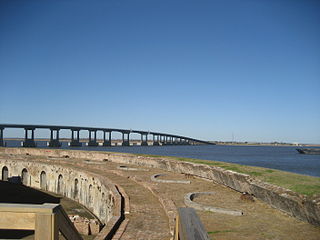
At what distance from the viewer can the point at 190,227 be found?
2.79m

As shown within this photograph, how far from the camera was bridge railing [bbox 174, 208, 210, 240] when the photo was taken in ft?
8.46

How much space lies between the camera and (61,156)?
3294cm

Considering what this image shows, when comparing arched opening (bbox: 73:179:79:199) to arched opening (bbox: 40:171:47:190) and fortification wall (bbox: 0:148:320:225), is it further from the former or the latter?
fortification wall (bbox: 0:148:320:225)

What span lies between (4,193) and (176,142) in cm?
16813

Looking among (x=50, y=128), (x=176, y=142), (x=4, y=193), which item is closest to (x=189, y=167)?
(x=4, y=193)

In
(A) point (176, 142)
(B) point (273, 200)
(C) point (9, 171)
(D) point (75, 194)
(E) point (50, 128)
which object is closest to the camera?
(B) point (273, 200)

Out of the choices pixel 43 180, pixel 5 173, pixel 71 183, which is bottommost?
pixel 43 180

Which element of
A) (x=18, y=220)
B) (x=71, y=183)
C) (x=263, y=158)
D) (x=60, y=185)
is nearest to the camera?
(x=18, y=220)

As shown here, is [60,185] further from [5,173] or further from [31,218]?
[31,218]

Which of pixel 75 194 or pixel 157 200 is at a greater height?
pixel 157 200

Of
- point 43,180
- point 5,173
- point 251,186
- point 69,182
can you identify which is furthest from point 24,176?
point 251,186

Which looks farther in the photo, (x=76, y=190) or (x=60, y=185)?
(x=60, y=185)

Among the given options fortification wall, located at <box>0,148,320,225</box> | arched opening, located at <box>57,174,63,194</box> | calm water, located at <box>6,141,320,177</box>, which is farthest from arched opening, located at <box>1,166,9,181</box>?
calm water, located at <box>6,141,320,177</box>

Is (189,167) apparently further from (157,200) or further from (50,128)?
(50,128)
